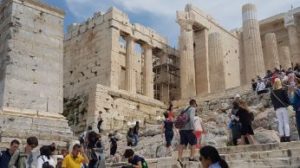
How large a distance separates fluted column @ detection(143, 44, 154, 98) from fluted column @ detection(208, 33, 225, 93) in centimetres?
453

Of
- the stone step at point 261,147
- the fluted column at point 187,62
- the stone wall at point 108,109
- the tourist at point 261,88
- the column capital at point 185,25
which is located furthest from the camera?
the column capital at point 185,25

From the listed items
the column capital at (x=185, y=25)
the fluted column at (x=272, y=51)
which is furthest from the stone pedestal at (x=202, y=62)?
the fluted column at (x=272, y=51)

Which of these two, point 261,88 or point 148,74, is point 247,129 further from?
point 148,74

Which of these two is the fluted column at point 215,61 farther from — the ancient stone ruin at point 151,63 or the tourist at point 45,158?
the tourist at point 45,158

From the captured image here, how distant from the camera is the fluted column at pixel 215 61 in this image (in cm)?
3209

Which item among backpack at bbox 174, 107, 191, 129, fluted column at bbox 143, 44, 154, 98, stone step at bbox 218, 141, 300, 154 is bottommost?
stone step at bbox 218, 141, 300, 154

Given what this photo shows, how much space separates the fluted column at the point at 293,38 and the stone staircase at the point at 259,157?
25351 millimetres

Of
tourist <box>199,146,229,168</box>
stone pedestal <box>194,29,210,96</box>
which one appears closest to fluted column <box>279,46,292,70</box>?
stone pedestal <box>194,29,210,96</box>

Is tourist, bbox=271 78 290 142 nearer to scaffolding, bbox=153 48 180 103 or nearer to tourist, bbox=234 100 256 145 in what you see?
tourist, bbox=234 100 256 145

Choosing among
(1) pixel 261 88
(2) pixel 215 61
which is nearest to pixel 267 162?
(1) pixel 261 88

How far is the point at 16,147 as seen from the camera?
649 centimetres

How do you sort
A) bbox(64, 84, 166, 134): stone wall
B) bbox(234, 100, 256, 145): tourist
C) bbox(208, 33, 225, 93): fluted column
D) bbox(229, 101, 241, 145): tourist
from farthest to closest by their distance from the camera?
bbox(208, 33, 225, 93): fluted column → bbox(64, 84, 166, 134): stone wall → bbox(229, 101, 241, 145): tourist → bbox(234, 100, 256, 145): tourist

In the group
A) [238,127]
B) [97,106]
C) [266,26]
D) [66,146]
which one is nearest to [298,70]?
[238,127]

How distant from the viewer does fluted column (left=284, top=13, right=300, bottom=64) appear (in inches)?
1287
